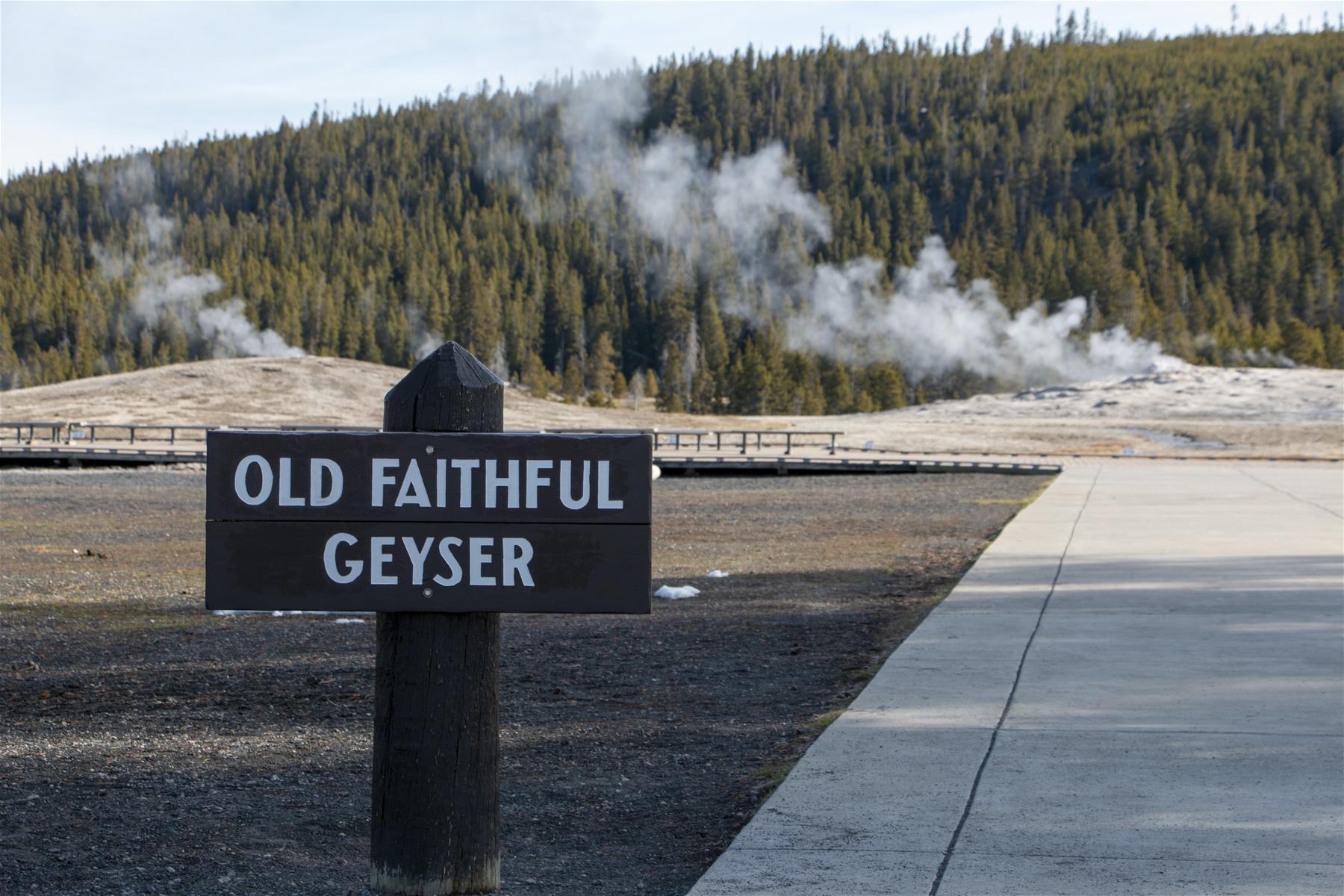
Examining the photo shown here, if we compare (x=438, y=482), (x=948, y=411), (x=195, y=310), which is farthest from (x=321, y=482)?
(x=195, y=310)

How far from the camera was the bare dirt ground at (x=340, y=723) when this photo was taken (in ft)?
15.9

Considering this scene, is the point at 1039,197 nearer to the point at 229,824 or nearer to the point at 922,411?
the point at 922,411

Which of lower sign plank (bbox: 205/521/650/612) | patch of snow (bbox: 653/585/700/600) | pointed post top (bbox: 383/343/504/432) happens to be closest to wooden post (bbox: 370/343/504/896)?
pointed post top (bbox: 383/343/504/432)

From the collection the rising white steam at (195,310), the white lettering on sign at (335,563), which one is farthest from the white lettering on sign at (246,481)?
the rising white steam at (195,310)

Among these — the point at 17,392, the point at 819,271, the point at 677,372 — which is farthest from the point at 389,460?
the point at 819,271

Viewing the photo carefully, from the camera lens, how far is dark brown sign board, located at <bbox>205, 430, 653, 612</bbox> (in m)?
3.86

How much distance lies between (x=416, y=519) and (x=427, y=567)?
130mm

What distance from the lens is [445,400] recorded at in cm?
390

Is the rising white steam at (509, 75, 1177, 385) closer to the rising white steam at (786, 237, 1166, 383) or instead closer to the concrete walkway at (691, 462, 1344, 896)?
the rising white steam at (786, 237, 1166, 383)

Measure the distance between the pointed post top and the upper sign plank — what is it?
5 cm

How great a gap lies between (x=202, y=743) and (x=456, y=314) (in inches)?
4608

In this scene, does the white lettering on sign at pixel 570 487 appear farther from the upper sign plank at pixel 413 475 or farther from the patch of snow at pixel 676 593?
the patch of snow at pixel 676 593

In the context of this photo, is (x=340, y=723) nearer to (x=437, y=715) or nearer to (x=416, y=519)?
(x=437, y=715)

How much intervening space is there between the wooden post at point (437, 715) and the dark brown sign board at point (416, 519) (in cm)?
9
